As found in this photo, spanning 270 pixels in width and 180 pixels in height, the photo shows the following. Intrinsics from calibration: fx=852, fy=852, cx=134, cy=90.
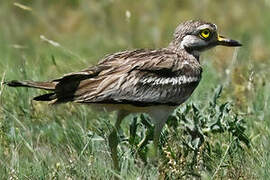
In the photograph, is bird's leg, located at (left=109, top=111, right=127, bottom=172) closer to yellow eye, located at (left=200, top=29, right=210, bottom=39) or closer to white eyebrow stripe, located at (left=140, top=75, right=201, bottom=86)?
white eyebrow stripe, located at (left=140, top=75, right=201, bottom=86)

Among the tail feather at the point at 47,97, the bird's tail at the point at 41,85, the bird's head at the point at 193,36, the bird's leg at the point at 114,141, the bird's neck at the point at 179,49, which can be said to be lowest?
the bird's leg at the point at 114,141

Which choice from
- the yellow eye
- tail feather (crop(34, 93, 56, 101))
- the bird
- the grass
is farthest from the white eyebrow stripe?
tail feather (crop(34, 93, 56, 101))

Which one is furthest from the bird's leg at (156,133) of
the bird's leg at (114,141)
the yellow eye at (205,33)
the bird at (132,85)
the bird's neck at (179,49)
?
the yellow eye at (205,33)

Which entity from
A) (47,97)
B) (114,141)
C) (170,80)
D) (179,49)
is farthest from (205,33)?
(47,97)

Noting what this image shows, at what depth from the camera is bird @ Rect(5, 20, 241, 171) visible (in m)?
6.04

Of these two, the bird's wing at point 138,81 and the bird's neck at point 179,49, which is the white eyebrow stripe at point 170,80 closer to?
the bird's wing at point 138,81

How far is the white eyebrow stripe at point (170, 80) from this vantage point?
6219mm

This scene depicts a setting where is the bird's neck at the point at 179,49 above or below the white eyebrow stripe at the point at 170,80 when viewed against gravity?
above

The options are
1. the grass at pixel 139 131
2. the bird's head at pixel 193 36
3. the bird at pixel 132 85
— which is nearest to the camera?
the grass at pixel 139 131

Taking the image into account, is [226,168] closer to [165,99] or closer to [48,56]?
[165,99]

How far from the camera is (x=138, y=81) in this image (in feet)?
20.2

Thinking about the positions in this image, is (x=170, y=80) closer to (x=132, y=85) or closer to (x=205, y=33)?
(x=132, y=85)

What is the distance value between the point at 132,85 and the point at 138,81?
0.07 m

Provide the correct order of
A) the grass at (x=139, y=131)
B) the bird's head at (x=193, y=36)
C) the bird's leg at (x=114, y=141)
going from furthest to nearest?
the bird's head at (x=193, y=36)
the bird's leg at (x=114, y=141)
the grass at (x=139, y=131)
